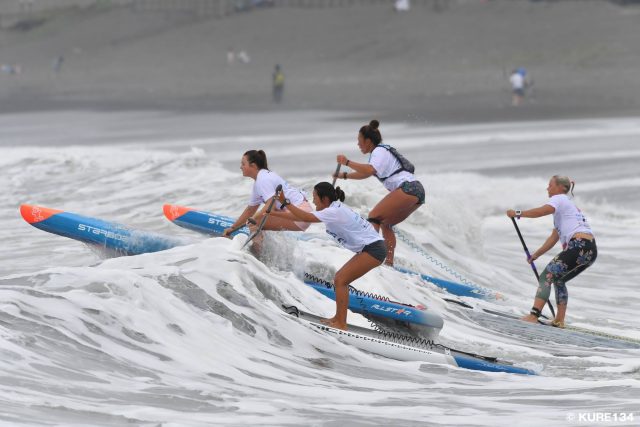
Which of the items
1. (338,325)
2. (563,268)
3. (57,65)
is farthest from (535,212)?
(57,65)

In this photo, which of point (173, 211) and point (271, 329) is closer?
point (271, 329)

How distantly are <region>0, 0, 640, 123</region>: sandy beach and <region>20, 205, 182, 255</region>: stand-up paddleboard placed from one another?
24.4m

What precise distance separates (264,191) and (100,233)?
3245mm

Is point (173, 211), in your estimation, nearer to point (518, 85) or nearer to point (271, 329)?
point (271, 329)

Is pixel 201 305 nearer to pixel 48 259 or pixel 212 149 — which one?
pixel 48 259

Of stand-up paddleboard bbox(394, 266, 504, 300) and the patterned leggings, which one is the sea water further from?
the patterned leggings

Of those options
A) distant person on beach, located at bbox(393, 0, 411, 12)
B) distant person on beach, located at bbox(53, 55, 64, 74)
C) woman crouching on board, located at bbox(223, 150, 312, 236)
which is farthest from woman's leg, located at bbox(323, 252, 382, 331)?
distant person on beach, located at bbox(53, 55, 64, 74)

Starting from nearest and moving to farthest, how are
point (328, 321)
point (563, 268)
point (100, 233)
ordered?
point (328, 321) → point (563, 268) → point (100, 233)

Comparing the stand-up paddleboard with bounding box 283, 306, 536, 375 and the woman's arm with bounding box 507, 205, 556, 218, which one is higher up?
the woman's arm with bounding box 507, 205, 556, 218

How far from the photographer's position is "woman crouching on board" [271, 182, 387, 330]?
12195 mm

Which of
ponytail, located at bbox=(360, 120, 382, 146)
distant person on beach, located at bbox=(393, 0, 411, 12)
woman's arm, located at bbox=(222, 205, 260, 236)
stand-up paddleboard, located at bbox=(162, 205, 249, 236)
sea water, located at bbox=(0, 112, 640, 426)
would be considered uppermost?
distant person on beach, located at bbox=(393, 0, 411, 12)

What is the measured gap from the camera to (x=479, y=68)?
159 ft

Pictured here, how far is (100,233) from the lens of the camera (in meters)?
16.5

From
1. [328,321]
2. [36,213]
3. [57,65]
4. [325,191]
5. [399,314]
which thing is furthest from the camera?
[57,65]
